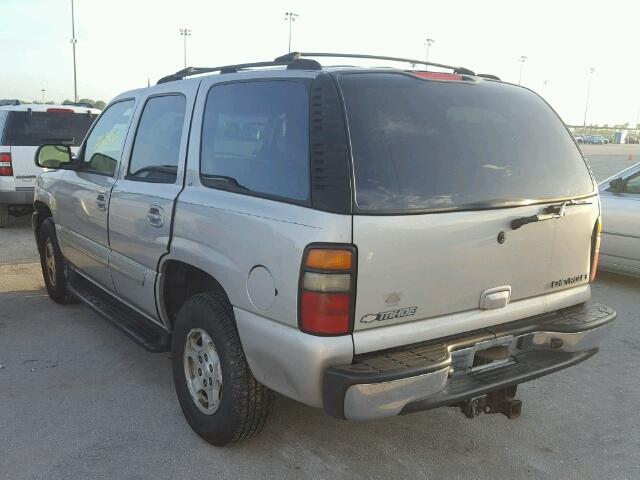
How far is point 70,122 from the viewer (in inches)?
358

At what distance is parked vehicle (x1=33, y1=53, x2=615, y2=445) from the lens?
2.34 metres

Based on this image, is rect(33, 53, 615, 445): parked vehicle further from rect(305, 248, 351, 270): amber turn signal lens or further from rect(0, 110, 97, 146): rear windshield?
rect(0, 110, 97, 146): rear windshield

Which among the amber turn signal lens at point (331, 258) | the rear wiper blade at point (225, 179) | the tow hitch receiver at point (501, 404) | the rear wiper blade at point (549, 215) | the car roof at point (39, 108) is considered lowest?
the tow hitch receiver at point (501, 404)

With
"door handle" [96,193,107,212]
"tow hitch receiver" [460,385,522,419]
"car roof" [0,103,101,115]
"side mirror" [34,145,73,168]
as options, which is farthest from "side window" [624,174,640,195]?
"car roof" [0,103,101,115]

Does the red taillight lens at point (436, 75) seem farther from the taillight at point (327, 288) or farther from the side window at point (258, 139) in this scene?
the taillight at point (327, 288)

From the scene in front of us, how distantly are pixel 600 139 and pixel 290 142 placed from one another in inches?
3727

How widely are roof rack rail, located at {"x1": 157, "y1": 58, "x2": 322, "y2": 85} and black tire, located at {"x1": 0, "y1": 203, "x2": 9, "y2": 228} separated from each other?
657 cm

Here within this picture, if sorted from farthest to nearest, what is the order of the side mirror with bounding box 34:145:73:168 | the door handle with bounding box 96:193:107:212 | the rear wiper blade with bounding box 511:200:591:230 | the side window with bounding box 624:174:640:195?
the side window with bounding box 624:174:640:195
the side mirror with bounding box 34:145:73:168
the door handle with bounding box 96:193:107:212
the rear wiper blade with bounding box 511:200:591:230

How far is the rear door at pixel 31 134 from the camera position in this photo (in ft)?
28.6

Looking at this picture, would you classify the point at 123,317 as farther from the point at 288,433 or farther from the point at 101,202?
the point at 288,433

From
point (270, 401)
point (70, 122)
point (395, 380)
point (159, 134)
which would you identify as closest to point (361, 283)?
point (395, 380)

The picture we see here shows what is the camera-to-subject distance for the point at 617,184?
255 inches

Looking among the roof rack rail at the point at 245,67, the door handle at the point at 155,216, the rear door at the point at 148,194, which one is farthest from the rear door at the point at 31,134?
the door handle at the point at 155,216

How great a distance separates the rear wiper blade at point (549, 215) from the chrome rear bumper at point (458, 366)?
1.70ft
